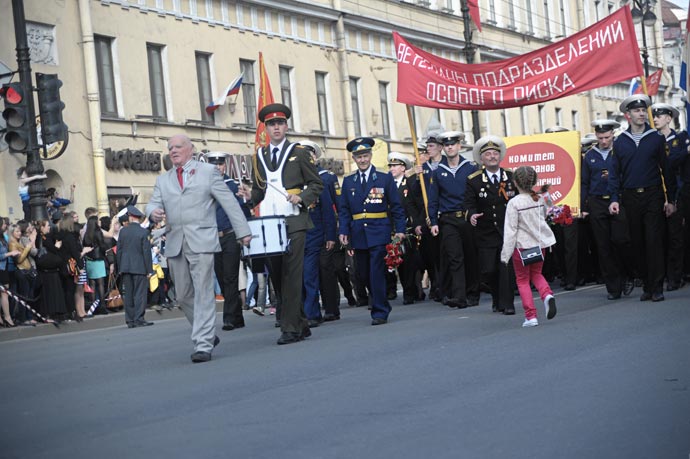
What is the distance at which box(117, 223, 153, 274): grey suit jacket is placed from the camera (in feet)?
65.4

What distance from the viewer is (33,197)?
62.5 feet

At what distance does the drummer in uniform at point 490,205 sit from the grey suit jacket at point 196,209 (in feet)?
13.8

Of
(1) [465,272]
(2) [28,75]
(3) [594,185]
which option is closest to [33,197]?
(2) [28,75]

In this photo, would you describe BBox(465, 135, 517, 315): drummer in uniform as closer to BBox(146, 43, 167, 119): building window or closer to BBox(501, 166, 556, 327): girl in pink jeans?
BBox(501, 166, 556, 327): girl in pink jeans

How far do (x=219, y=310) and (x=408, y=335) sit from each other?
36.1 ft

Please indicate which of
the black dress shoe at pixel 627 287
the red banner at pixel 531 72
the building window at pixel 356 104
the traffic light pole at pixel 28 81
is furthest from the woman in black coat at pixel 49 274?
the building window at pixel 356 104

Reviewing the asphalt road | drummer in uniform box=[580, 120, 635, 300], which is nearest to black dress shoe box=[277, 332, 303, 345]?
the asphalt road

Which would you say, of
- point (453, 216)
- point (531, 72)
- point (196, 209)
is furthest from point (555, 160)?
point (196, 209)

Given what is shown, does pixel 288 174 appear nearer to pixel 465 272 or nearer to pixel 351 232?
pixel 351 232

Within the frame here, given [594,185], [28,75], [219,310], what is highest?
[28,75]

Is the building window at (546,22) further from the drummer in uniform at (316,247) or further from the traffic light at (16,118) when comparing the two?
the drummer in uniform at (316,247)

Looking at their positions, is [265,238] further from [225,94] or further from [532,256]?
[225,94]

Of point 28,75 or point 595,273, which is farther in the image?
point 595,273

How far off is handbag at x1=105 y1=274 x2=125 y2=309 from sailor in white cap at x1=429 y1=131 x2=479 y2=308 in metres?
7.49
